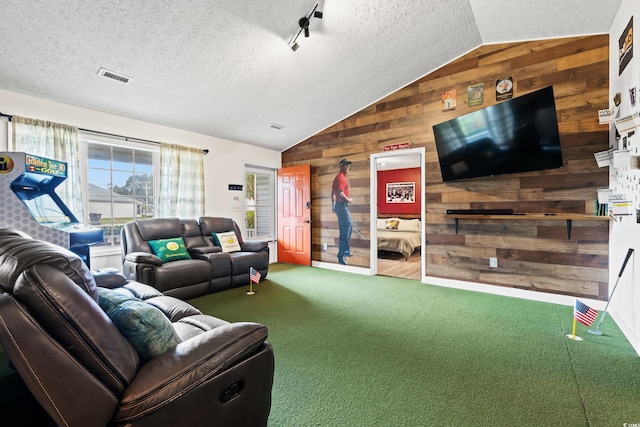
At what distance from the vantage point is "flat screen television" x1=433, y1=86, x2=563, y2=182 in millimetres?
3148

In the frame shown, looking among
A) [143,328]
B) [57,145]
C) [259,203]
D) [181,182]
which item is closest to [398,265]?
[259,203]

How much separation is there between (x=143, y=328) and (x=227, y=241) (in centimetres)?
348

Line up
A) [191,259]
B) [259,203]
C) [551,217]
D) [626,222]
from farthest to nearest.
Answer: [259,203]
[191,259]
[551,217]
[626,222]

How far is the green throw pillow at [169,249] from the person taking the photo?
3.71 metres

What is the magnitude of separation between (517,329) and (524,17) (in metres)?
3.26

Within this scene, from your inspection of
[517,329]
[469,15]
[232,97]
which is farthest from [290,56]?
[517,329]

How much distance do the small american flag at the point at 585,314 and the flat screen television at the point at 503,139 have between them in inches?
62.7

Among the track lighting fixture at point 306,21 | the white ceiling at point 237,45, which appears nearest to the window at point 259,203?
the white ceiling at point 237,45

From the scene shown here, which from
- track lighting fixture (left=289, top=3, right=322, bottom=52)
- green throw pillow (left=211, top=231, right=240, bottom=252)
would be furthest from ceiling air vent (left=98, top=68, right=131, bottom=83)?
green throw pillow (left=211, top=231, right=240, bottom=252)

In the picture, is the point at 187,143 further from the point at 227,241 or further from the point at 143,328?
the point at 143,328

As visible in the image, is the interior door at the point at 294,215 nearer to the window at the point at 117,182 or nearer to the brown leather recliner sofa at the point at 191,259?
the brown leather recliner sofa at the point at 191,259

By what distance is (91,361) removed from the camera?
34.9 inches

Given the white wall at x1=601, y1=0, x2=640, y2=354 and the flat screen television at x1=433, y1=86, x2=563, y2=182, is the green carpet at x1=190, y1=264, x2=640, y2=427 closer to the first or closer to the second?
the white wall at x1=601, y1=0, x2=640, y2=354

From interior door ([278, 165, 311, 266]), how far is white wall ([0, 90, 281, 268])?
39 cm
